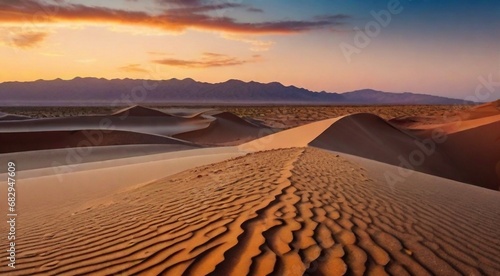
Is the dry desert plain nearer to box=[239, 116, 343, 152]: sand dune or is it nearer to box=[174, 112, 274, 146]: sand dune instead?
box=[239, 116, 343, 152]: sand dune

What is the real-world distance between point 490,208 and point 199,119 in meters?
30.7

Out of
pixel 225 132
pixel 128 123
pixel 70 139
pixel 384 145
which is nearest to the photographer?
pixel 384 145

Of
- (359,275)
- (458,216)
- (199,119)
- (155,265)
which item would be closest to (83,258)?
(155,265)

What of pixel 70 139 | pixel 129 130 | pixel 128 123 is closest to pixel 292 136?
pixel 129 130

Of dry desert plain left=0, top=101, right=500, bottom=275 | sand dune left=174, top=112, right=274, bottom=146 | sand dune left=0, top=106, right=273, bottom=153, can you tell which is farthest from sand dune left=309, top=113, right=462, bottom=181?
sand dune left=174, top=112, right=274, bottom=146

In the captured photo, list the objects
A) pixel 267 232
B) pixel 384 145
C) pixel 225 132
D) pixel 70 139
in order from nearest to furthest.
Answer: pixel 267 232, pixel 384 145, pixel 70 139, pixel 225 132

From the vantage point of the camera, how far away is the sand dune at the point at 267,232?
3258 millimetres

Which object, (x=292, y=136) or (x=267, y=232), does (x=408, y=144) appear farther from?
(x=267, y=232)

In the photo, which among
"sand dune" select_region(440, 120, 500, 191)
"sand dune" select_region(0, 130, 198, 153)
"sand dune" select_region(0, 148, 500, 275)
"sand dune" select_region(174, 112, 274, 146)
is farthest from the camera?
"sand dune" select_region(174, 112, 274, 146)

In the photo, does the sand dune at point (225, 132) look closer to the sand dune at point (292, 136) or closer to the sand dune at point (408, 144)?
the sand dune at point (292, 136)

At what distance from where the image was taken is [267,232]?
3.74 metres

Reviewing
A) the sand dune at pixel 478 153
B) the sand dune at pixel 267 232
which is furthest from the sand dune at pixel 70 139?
the sand dune at pixel 267 232

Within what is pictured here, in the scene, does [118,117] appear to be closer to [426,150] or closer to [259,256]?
[426,150]

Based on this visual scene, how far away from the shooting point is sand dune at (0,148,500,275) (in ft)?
10.7
